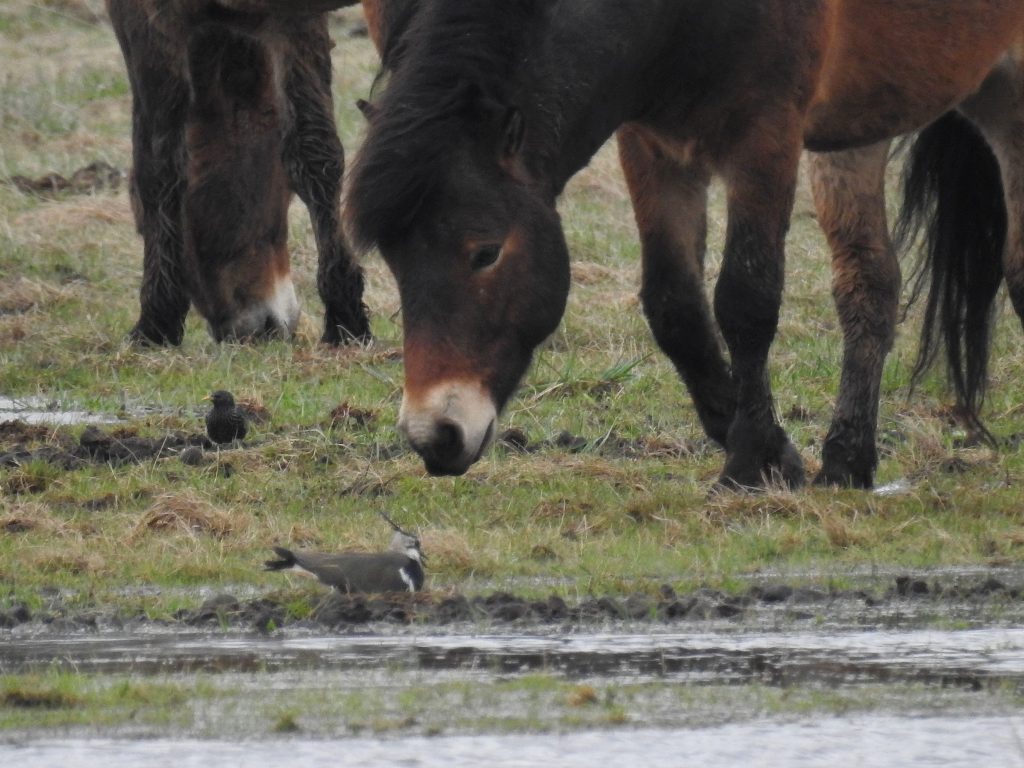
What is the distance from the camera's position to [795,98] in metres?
6.02

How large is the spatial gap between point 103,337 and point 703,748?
20.5 ft

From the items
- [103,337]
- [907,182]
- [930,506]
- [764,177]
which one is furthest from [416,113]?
[103,337]

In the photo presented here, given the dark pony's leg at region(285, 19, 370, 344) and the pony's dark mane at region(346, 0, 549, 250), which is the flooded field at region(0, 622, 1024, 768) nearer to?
the pony's dark mane at region(346, 0, 549, 250)

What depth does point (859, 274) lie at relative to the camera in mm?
7012

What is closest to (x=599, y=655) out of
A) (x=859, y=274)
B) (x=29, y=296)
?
(x=859, y=274)

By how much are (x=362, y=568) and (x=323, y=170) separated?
4.36m

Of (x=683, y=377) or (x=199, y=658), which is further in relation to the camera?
(x=683, y=377)

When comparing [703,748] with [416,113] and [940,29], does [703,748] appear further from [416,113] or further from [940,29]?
[940,29]

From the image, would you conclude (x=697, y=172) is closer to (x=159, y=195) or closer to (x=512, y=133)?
(x=512, y=133)

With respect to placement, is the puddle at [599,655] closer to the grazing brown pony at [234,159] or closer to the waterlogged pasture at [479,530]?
the waterlogged pasture at [479,530]

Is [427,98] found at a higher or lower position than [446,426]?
higher

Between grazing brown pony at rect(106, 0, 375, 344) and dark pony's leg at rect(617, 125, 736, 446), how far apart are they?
271cm

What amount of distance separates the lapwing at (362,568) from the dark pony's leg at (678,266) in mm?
1709

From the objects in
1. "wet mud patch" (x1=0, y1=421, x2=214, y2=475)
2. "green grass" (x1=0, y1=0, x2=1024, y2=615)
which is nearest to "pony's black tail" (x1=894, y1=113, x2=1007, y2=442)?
"green grass" (x1=0, y1=0, x2=1024, y2=615)
